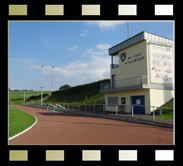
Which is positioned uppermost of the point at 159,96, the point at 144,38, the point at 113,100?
the point at 144,38

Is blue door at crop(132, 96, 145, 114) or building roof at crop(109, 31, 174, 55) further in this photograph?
building roof at crop(109, 31, 174, 55)

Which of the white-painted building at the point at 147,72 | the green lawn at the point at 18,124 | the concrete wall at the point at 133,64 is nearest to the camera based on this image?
the green lawn at the point at 18,124

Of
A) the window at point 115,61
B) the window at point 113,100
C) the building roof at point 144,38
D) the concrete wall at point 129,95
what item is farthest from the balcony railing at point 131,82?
the building roof at point 144,38

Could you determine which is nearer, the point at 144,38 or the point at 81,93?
the point at 144,38

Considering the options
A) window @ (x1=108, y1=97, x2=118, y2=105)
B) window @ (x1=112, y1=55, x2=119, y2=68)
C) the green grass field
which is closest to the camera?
window @ (x1=108, y1=97, x2=118, y2=105)

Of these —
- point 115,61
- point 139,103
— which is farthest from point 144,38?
point 139,103

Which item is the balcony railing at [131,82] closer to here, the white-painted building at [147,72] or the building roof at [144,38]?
the white-painted building at [147,72]

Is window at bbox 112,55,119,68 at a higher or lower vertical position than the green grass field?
higher

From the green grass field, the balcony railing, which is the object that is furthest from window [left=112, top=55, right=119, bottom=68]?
Result: the green grass field

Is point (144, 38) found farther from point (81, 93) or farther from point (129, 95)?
point (81, 93)

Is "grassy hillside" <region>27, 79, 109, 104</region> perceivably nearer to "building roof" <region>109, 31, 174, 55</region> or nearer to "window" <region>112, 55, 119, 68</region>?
"window" <region>112, 55, 119, 68</region>
